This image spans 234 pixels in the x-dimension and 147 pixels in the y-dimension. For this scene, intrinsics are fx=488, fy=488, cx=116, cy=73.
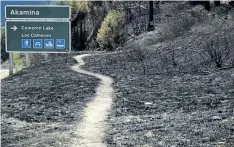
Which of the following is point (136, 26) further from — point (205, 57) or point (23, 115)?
point (23, 115)

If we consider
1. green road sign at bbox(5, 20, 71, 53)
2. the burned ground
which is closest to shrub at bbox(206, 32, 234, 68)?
the burned ground

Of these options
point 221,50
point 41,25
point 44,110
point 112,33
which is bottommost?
point 44,110

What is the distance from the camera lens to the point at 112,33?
51969 millimetres

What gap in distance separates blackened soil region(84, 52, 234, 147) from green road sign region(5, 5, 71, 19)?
526 centimetres

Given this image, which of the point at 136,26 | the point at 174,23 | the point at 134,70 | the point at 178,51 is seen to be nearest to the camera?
the point at 134,70

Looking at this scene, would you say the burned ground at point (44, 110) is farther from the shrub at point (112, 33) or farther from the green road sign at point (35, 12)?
the shrub at point (112, 33)

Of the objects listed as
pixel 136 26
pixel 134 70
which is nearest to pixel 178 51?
pixel 134 70

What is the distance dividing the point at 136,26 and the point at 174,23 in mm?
19185

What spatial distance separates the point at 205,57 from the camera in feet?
68.1

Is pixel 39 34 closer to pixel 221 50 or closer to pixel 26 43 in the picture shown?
pixel 26 43

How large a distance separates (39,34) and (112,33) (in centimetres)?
2944

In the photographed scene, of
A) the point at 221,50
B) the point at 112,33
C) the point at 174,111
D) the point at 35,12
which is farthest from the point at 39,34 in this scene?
the point at 112,33

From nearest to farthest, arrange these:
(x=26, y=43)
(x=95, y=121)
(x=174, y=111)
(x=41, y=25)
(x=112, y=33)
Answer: (x=95, y=121) < (x=174, y=111) < (x=41, y=25) < (x=26, y=43) < (x=112, y=33)

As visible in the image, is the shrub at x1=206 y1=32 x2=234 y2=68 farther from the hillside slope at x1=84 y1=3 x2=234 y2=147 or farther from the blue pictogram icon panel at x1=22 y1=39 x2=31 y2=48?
the blue pictogram icon panel at x1=22 y1=39 x2=31 y2=48
